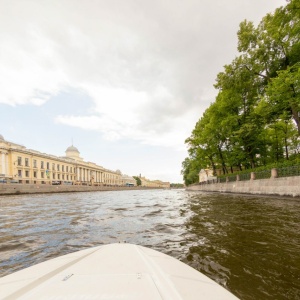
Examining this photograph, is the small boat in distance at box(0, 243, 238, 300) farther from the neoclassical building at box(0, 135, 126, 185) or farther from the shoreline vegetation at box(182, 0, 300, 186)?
the neoclassical building at box(0, 135, 126, 185)

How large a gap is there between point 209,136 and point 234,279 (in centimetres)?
2831

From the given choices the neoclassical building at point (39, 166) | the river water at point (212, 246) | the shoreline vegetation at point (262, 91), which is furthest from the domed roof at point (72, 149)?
the river water at point (212, 246)

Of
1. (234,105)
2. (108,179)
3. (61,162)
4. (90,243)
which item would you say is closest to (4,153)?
(61,162)

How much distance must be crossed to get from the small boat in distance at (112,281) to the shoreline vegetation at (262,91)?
642 inches

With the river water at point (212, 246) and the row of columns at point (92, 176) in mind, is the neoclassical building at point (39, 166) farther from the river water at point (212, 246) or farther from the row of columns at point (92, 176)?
the river water at point (212, 246)

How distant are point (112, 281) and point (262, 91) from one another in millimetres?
24031

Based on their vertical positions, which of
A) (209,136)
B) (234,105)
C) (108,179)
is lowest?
(108,179)

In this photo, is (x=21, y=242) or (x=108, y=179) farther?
(x=108, y=179)

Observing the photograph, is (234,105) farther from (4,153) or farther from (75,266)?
(4,153)

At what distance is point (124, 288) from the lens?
4.77 feet

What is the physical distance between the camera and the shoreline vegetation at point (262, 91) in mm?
15672

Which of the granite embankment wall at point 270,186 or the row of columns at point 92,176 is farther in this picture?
the row of columns at point 92,176

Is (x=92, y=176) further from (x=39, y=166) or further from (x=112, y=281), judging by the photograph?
(x=112, y=281)

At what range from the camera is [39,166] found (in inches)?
2479
